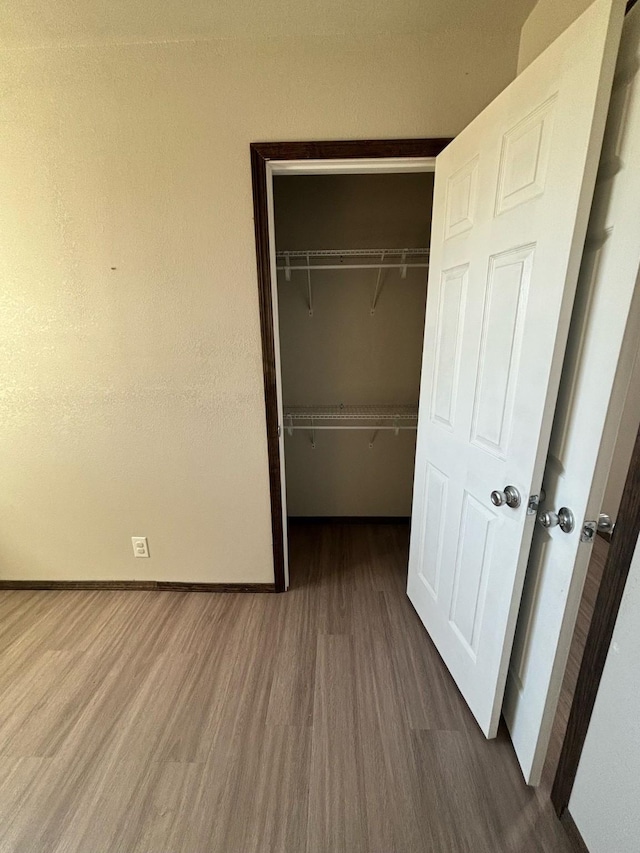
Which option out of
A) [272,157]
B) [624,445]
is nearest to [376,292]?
[272,157]

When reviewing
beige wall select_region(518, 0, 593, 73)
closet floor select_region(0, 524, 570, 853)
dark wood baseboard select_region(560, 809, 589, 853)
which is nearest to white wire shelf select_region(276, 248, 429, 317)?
beige wall select_region(518, 0, 593, 73)

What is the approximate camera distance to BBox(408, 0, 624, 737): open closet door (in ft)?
2.54

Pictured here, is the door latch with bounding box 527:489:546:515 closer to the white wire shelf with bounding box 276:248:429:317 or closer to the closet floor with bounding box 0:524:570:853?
the closet floor with bounding box 0:524:570:853

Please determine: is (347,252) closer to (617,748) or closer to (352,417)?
(352,417)

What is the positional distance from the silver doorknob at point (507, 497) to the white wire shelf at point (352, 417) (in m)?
1.10

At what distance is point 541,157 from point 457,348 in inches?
21.9

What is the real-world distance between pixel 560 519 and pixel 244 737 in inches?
50.3

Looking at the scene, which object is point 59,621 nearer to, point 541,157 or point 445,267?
point 445,267

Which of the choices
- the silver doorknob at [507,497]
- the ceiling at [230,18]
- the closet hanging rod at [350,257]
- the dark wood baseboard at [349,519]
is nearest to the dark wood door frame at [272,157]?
the ceiling at [230,18]

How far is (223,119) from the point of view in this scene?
1339 millimetres

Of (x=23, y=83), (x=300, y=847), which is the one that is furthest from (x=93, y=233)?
(x=300, y=847)

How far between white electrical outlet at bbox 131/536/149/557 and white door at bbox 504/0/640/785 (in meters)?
1.77

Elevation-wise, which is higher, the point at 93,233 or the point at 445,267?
the point at 93,233

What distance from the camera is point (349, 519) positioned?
2545 millimetres
